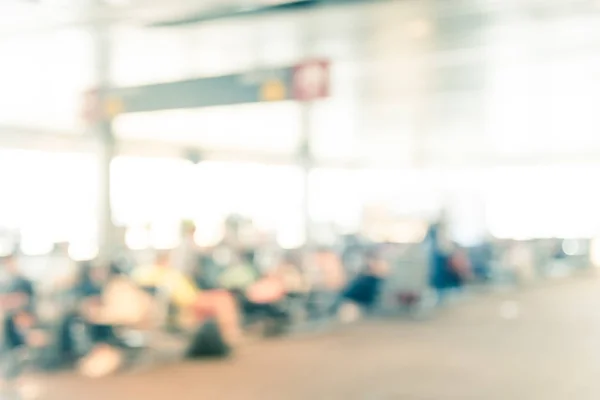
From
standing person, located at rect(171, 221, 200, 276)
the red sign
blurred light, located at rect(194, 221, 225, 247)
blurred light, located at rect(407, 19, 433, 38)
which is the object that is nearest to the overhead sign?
the red sign

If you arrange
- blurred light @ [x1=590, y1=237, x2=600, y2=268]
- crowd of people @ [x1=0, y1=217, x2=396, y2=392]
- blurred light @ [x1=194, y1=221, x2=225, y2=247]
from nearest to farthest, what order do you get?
crowd of people @ [x1=0, y1=217, x2=396, y2=392] < blurred light @ [x1=194, y1=221, x2=225, y2=247] < blurred light @ [x1=590, y1=237, x2=600, y2=268]

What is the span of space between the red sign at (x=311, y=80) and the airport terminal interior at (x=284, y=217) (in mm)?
30

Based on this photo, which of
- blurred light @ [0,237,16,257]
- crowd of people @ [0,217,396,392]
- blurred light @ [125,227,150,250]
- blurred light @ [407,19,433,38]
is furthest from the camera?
blurred light @ [125,227,150,250]

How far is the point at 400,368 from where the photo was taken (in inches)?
224

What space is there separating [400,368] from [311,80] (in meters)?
3.14

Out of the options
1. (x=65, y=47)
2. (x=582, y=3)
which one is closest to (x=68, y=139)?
(x=65, y=47)

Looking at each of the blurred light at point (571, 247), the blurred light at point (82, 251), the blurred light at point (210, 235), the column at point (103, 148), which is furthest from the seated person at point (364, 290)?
the blurred light at point (571, 247)

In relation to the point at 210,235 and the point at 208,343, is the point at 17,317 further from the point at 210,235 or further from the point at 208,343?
the point at 210,235

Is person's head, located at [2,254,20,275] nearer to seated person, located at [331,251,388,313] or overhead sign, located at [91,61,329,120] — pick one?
overhead sign, located at [91,61,329,120]

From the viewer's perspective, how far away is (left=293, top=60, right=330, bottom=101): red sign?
6918 mm

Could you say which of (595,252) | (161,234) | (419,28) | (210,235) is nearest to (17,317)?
(210,235)

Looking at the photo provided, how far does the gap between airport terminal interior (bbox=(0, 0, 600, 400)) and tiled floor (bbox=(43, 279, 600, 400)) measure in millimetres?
35

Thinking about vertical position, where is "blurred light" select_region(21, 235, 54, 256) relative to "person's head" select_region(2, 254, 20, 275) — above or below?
above

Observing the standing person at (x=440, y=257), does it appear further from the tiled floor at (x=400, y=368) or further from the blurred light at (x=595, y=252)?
the blurred light at (x=595, y=252)
